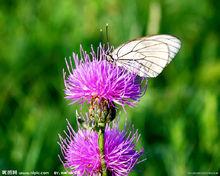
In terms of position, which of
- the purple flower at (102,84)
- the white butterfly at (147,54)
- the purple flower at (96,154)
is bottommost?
the purple flower at (96,154)

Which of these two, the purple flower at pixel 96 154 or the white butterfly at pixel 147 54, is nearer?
the purple flower at pixel 96 154

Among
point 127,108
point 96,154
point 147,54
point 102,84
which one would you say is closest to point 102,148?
point 96,154

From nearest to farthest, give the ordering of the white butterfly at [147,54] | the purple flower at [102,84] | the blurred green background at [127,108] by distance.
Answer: the purple flower at [102,84] → the white butterfly at [147,54] → the blurred green background at [127,108]

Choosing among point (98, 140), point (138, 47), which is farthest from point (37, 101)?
point (98, 140)

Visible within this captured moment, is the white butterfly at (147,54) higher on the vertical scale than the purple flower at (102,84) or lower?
higher

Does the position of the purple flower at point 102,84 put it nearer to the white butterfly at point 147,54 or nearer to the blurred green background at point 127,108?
the white butterfly at point 147,54

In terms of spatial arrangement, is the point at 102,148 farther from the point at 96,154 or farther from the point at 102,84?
the point at 102,84

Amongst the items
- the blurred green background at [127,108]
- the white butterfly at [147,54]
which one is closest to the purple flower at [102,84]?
the white butterfly at [147,54]
